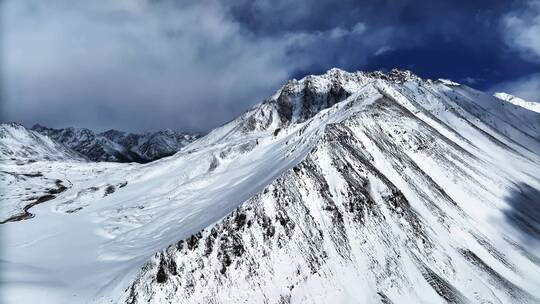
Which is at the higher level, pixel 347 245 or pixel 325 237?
pixel 325 237

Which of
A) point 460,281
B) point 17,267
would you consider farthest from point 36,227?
point 460,281

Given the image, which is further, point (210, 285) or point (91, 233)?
point (91, 233)

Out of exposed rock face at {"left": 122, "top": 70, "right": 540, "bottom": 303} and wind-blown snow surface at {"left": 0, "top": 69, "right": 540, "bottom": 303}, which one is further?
wind-blown snow surface at {"left": 0, "top": 69, "right": 540, "bottom": 303}

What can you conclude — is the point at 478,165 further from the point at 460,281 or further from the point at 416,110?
the point at 460,281

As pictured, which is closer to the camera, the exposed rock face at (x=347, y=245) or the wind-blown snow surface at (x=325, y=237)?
the exposed rock face at (x=347, y=245)

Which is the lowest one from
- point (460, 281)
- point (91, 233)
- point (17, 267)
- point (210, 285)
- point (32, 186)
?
point (460, 281)

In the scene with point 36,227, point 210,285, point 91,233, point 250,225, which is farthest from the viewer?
point 36,227

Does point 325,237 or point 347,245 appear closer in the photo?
point 325,237

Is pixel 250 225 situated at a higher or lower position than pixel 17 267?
lower
